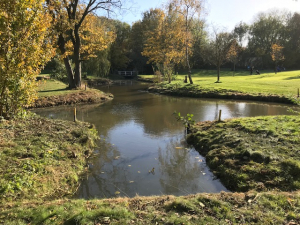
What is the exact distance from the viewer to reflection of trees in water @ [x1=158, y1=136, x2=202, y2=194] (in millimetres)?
6517

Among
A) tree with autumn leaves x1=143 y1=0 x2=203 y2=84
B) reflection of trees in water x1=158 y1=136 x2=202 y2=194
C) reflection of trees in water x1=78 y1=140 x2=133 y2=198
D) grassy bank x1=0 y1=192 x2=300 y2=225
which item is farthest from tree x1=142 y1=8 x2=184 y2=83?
grassy bank x1=0 y1=192 x2=300 y2=225

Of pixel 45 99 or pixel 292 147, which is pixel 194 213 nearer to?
pixel 292 147

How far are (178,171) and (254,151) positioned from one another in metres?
2.40

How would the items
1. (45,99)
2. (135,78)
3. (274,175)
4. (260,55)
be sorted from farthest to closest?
1. (260,55)
2. (135,78)
3. (45,99)
4. (274,175)

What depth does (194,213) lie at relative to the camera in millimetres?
4344

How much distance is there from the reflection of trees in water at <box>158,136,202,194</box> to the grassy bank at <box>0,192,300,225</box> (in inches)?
58.5

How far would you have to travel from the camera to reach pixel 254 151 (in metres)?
7.36

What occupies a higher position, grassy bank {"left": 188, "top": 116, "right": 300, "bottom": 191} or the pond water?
grassy bank {"left": 188, "top": 116, "right": 300, "bottom": 191}

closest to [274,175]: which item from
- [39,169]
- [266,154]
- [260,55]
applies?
[266,154]

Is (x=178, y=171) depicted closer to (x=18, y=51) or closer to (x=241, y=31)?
(x=18, y=51)

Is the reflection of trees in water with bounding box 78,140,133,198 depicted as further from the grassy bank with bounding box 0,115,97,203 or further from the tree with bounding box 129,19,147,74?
the tree with bounding box 129,19,147,74

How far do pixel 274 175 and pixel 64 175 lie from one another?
5.58m

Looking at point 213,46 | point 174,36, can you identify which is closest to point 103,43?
point 174,36

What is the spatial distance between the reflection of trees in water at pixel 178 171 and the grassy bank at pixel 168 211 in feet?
4.88
